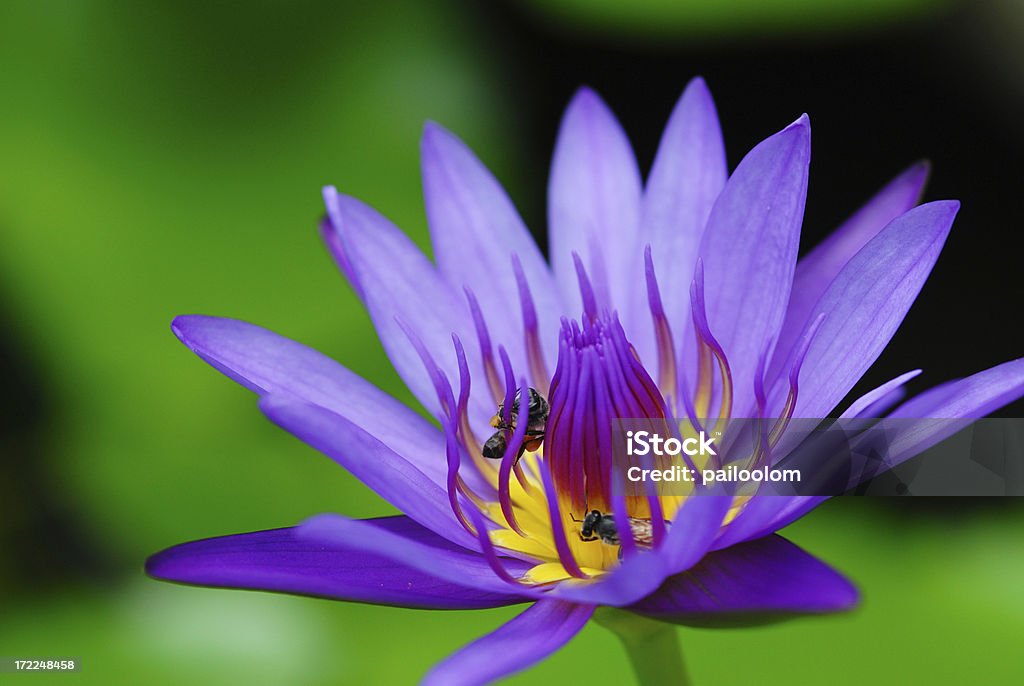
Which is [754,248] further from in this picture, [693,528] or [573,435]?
[693,528]

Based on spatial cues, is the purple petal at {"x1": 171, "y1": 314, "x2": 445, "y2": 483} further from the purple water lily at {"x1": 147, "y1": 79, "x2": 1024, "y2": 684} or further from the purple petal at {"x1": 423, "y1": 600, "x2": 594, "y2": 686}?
the purple petal at {"x1": 423, "y1": 600, "x2": 594, "y2": 686}

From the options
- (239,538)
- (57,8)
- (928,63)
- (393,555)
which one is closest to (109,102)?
(57,8)

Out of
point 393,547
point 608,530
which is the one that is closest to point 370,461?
point 393,547

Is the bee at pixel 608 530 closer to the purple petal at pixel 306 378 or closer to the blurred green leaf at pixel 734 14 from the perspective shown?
the purple petal at pixel 306 378

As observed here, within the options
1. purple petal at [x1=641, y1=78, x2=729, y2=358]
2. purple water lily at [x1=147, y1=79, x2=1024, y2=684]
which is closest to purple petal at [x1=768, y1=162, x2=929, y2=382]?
purple water lily at [x1=147, y1=79, x2=1024, y2=684]

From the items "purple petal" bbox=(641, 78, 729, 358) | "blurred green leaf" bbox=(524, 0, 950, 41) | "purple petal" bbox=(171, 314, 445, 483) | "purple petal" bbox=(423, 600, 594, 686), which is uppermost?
"blurred green leaf" bbox=(524, 0, 950, 41)

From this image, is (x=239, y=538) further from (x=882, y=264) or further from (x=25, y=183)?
(x=25, y=183)

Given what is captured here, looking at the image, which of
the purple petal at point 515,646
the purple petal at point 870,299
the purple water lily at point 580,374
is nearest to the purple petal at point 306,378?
the purple water lily at point 580,374
